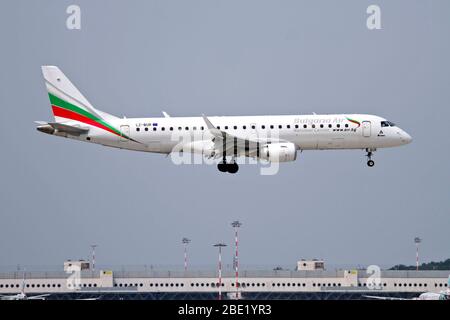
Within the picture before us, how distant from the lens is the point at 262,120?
82875 mm

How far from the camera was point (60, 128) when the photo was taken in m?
84.7

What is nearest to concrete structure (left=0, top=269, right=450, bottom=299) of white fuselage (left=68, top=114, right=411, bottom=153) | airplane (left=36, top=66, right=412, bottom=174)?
airplane (left=36, top=66, right=412, bottom=174)

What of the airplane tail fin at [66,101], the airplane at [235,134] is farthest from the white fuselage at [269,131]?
the airplane tail fin at [66,101]

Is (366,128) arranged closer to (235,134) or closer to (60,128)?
(235,134)

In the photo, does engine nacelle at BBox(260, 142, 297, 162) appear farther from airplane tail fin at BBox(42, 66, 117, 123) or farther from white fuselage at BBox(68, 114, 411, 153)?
airplane tail fin at BBox(42, 66, 117, 123)

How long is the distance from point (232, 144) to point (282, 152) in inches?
175

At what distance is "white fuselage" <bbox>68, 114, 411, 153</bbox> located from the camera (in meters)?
82.1

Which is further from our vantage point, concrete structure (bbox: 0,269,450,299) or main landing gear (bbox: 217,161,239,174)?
concrete structure (bbox: 0,269,450,299)
